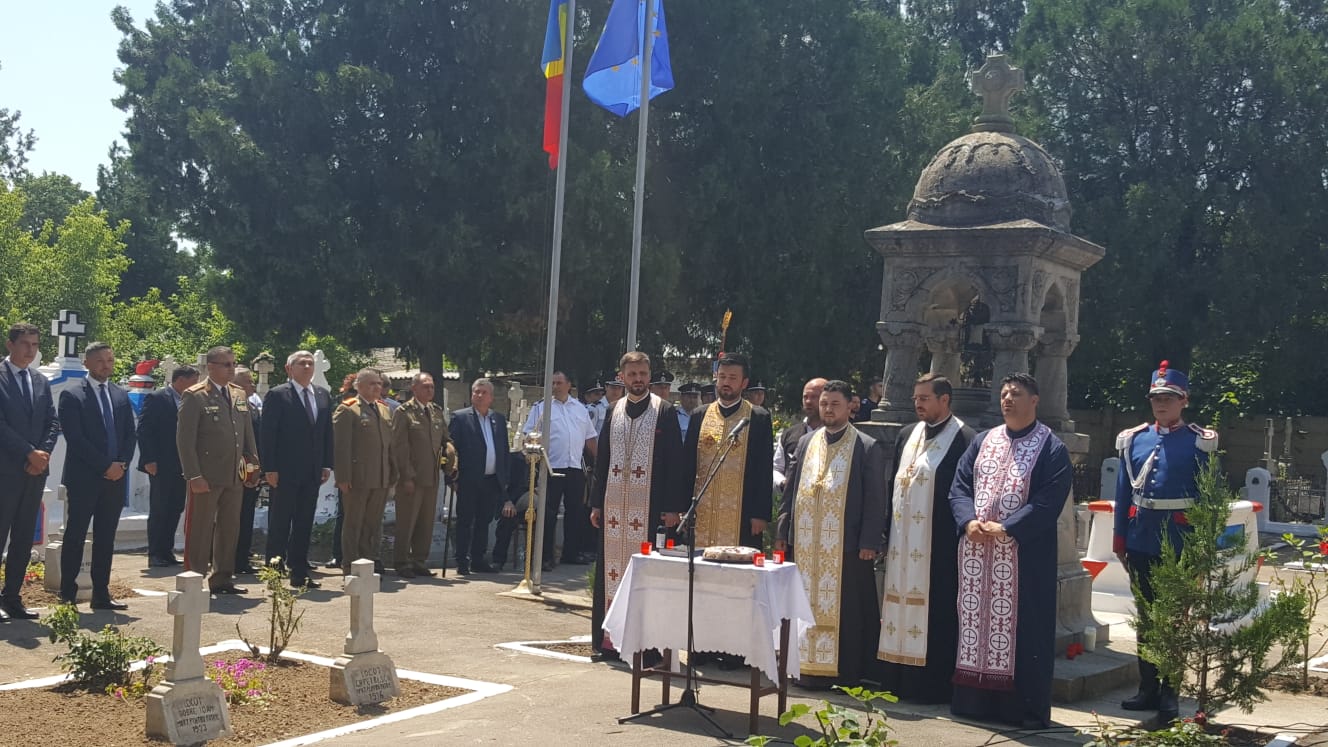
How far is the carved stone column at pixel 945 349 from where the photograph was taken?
33.6 ft

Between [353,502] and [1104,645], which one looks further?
[353,502]

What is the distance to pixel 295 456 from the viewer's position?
11500 mm

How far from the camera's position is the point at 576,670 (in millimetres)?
8188

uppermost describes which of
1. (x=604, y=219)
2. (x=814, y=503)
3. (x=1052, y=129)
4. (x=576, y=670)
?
(x=1052, y=129)

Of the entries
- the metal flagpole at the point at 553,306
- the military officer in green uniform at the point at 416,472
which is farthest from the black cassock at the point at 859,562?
the military officer in green uniform at the point at 416,472

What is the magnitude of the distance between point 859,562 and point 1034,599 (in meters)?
1.09

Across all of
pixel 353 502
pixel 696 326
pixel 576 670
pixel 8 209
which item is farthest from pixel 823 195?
pixel 8 209

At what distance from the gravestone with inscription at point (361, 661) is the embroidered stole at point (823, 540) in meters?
2.45

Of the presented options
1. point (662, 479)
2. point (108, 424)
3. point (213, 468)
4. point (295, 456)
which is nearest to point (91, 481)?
point (108, 424)

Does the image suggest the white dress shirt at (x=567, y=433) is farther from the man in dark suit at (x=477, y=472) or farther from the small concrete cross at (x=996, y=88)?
the small concrete cross at (x=996, y=88)

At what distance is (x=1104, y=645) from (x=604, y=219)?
1270 cm

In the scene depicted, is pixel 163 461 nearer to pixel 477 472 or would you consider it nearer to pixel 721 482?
pixel 477 472

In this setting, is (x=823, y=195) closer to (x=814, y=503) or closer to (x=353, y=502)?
(x=353, y=502)

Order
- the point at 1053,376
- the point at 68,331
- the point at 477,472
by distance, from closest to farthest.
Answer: the point at 1053,376 → the point at 477,472 → the point at 68,331
